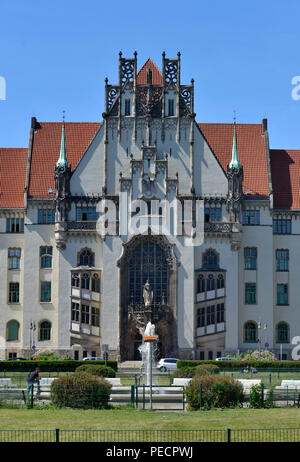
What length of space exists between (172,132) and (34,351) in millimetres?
23882

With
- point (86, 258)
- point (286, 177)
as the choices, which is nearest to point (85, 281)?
point (86, 258)

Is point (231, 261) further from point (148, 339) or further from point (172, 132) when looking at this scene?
point (148, 339)

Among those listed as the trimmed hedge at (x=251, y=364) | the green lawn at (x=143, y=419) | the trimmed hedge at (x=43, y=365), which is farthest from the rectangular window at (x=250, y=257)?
the green lawn at (x=143, y=419)

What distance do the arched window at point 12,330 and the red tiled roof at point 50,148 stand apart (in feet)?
39.8

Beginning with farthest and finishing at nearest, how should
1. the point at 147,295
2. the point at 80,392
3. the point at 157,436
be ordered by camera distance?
the point at 147,295 → the point at 80,392 → the point at 157,436

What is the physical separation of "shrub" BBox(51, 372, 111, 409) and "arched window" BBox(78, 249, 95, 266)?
40.6 metres

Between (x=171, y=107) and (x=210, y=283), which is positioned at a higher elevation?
(x=171, y=107)

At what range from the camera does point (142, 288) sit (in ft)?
266

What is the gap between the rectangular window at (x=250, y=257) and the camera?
8306cm

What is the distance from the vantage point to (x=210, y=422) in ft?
116

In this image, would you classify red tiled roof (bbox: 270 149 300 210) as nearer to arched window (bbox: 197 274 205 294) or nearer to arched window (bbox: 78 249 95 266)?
arched window (bbox: 197 274 205 294)

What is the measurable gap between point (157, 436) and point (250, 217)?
5510 cm

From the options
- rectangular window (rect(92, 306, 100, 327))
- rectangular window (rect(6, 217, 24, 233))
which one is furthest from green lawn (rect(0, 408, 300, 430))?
rectangular window (rect(6, 217, 24, 233))

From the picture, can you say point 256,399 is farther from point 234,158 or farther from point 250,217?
point 234,158
